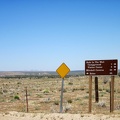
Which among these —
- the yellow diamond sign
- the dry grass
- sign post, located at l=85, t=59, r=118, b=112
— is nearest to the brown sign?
sign post, located at l=85, t=59, r=118, b=112

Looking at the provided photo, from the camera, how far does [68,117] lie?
1405 centimetres

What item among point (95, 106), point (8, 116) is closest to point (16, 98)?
point (95, 106)

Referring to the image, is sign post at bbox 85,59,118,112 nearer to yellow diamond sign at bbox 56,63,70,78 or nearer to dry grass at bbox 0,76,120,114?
yellow diamond sign at bbox 56,63,70,78

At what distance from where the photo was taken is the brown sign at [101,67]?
49.7ft

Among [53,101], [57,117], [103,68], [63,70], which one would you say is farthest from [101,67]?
[53,101]

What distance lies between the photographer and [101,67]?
15.6m

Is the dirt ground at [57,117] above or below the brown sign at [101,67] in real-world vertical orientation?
below

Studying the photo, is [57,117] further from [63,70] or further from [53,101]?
[53,101]

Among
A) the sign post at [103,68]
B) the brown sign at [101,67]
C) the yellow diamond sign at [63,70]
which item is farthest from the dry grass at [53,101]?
the yellow diamond sign at [63,70]

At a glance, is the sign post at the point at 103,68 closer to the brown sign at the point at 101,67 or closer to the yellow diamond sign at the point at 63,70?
the brown sign at the point at 101,67

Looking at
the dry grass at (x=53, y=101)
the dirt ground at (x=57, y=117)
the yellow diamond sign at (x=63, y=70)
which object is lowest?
the dry grass at (x=53, y=101)

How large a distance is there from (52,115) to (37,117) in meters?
0.80

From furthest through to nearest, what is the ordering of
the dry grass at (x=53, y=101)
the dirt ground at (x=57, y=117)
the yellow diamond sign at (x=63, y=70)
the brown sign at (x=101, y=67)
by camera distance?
the dry grass at (x=53, y=101)
the yellow diamond sign at (x=63, y=70)
the brown sign at (x=101, y=67)
the dirt ground at (x=57, y=117)

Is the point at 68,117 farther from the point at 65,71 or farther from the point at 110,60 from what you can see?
the point at 110,60
